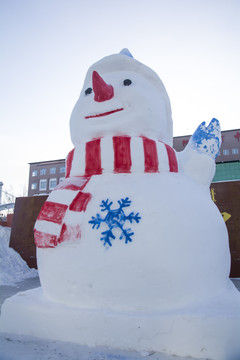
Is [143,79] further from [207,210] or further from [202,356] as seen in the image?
[202,356]

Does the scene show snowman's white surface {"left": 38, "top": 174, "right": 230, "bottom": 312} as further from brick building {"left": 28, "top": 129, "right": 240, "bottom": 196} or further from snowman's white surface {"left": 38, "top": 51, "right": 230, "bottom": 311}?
brick building {"left": 28, "top": 129, "right": 240, "bottom": 196}

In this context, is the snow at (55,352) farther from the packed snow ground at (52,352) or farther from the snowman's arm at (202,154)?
the snowman's arm at (202,154)

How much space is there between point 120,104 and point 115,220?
3.72ft

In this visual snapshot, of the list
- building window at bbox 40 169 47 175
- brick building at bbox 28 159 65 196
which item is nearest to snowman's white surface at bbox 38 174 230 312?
brick building at bbox 28 159 65 196

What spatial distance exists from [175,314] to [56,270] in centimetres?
96

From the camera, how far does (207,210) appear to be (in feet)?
7.39

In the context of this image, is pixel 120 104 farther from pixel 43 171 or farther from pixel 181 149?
pixel 43 171

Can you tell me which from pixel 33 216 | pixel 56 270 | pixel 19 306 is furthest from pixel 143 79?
pixel 33 216

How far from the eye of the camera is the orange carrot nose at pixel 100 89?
240cm

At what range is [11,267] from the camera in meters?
6.18

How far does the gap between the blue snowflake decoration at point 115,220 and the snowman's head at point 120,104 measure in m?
0.75

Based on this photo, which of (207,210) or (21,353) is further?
(207,210)

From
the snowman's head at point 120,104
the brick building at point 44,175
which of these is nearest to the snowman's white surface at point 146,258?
the snowman's head at point 120,104

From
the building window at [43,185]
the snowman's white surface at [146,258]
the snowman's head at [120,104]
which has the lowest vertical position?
the snowman's white surface at [146,258]
